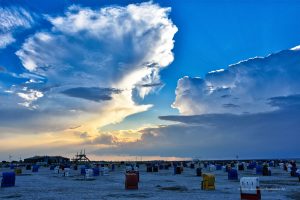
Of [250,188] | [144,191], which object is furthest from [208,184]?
[250,188]

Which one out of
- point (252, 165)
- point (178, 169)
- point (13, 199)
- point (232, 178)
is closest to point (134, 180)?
point (13, 199)

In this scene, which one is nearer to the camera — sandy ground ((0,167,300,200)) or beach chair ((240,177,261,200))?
beach chair ((240,177,261,200))

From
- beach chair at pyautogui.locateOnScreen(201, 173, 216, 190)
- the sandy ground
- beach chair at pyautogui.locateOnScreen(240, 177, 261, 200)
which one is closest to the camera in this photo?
beach chair at pyautogui.locateOnScreen(240, 177, 261, 200)

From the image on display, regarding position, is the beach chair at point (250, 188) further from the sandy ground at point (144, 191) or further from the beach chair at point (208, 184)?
the beach chair at point (208, 184)

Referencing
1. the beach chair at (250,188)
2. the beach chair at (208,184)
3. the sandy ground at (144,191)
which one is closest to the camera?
the beach chair at (250,188)

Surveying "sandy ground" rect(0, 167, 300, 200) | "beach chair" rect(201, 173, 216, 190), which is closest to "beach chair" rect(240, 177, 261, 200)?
"sandy ground" rect(0, 167, 300, 200)

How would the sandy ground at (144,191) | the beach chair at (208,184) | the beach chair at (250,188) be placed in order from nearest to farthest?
the beach chair at (250,188) < the sandy ground at (144,191) < the beach chair at (208,184)

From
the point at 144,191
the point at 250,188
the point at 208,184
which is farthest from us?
the point at 208,184

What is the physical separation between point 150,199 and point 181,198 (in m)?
2.10

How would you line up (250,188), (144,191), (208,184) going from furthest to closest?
(208,184)
(144,191)
(250,188)

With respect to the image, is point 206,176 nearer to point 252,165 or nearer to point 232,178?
point 232,178

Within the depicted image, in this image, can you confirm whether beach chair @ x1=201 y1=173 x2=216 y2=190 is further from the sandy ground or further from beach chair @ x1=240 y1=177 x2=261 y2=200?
beach chair @ x1=240 y1=177 x2=261 y2=200

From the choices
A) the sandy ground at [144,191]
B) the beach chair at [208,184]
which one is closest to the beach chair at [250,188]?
the sandy ground at [144,191]

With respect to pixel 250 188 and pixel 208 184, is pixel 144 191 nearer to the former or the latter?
pixel 208 184
